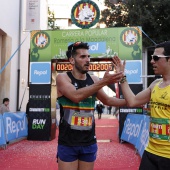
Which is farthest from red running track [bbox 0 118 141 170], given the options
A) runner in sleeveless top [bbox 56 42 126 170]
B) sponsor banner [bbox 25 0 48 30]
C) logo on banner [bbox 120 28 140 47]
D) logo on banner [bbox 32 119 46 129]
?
sponsor banner [bbox 25 0 48 30]

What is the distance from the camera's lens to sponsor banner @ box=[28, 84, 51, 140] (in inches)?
489

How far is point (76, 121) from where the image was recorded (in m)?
3.36

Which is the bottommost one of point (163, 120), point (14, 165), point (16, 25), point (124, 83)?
point (14, 165)

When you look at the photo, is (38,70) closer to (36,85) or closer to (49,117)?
(36,85)

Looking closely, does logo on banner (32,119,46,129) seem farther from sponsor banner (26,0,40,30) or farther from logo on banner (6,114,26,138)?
sponsor banner (26,0,40,30)

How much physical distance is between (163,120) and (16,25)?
48.6 ft

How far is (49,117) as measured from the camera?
40.9 ft

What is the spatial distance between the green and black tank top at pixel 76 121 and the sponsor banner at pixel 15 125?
7.41 meters

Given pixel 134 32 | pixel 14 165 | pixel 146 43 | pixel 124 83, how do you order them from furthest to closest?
pixel 146 43
pixel 134 32
pixel 14 165
pixel 124 83

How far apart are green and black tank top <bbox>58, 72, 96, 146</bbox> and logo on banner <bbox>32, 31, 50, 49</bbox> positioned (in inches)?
360

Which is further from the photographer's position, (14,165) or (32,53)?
(32,53)

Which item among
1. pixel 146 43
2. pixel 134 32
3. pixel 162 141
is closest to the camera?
pixel 162 141

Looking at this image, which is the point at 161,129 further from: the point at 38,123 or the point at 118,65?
the point at 38,123

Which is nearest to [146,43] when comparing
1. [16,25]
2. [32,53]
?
[16,25]
